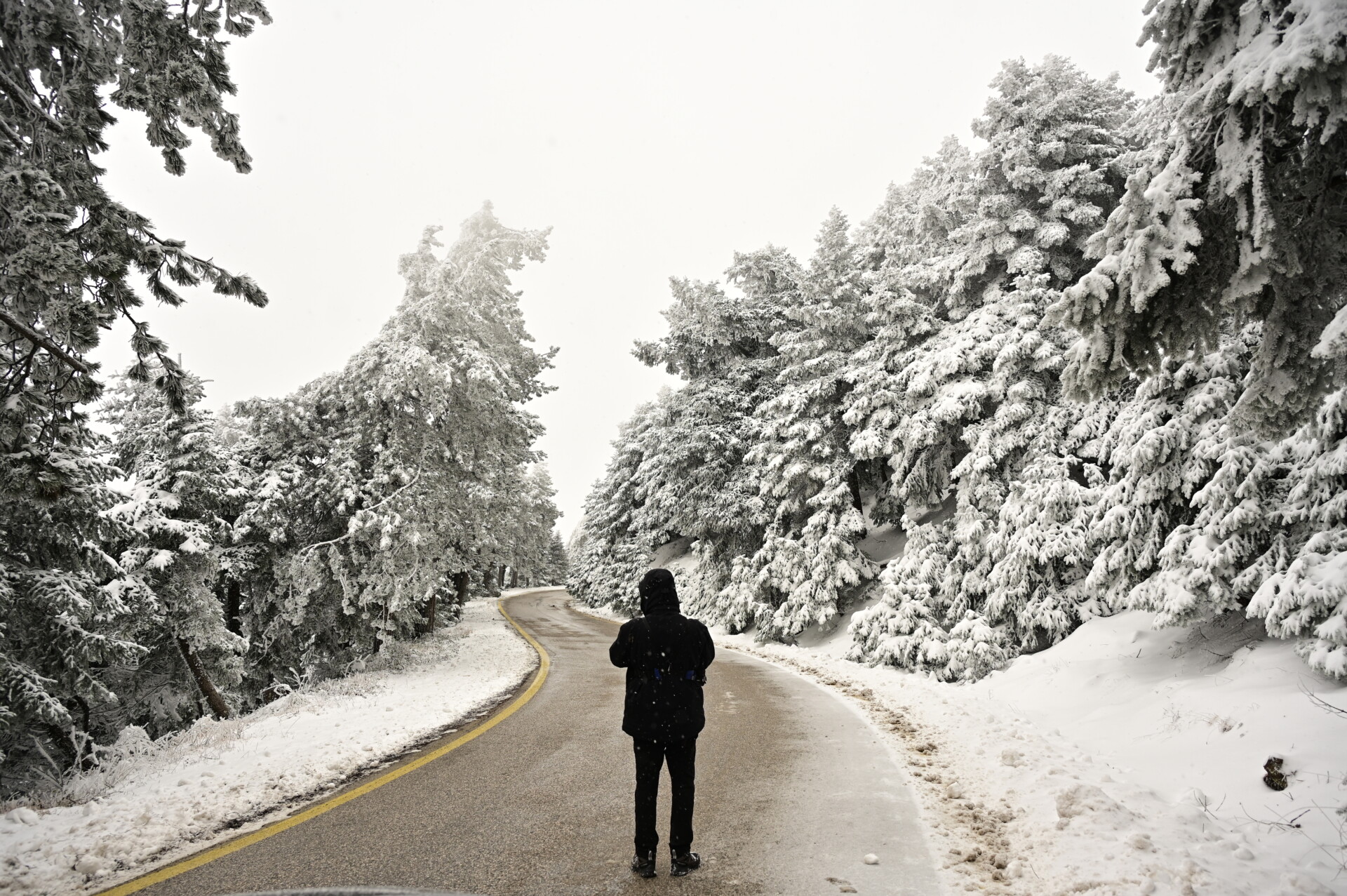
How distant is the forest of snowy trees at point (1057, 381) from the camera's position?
4.27 meters

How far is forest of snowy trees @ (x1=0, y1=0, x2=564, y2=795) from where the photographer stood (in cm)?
467

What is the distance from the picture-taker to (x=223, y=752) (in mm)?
6566

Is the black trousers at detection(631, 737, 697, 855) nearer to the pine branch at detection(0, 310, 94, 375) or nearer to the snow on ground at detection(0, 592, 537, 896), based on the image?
the snow on ground at detection(0, 592, 537, 896)

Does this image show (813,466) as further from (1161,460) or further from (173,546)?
(173,546)

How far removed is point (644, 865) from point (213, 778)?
4.12 m

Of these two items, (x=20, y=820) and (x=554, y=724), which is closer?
(x=20, y=820)

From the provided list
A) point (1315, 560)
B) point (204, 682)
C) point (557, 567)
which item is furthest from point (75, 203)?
point (557, 567)

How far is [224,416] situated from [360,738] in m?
22.4

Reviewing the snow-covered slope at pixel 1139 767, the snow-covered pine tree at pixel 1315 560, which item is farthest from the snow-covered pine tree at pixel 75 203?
the snow-covered pine tree at pixel 1315 560

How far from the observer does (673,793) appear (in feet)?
12.7

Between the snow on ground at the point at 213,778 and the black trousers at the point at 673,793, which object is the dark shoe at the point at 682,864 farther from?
the snow on ground at the point at 213,778

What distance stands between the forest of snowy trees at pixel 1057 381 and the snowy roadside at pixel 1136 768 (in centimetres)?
69

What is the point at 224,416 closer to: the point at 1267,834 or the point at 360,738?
the point at 360,738

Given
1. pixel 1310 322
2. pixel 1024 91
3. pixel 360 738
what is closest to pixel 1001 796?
pixel 1310 322
